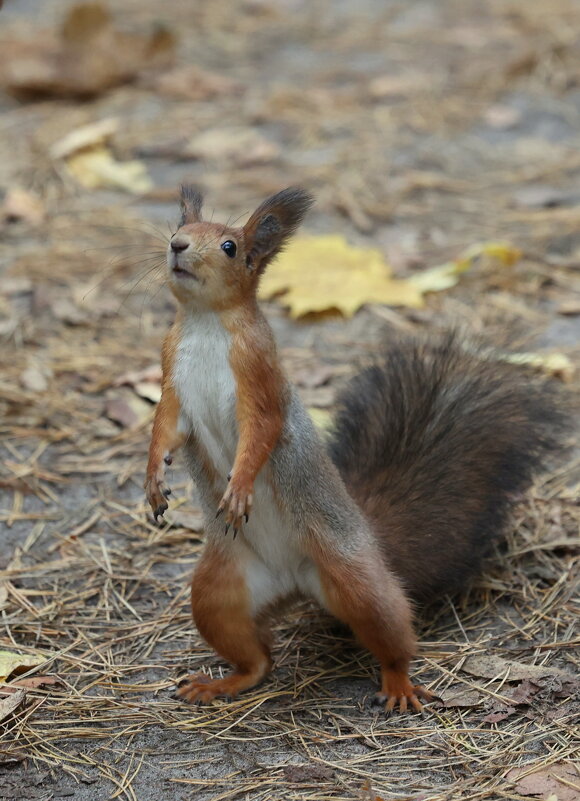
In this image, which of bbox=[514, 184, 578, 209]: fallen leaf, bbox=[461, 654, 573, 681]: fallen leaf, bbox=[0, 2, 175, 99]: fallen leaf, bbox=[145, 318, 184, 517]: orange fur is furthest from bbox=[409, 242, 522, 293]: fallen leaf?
bbox=[0, 2, 175, 99]: fallen leaf

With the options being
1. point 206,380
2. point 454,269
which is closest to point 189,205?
point 206,380

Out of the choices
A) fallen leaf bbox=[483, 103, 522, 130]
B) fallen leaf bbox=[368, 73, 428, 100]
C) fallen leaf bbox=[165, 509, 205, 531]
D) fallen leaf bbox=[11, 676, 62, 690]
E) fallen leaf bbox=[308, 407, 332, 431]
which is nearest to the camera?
fallen leaf bbox=[11, 676, 62, 690]

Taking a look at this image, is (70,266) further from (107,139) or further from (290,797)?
(290,797)

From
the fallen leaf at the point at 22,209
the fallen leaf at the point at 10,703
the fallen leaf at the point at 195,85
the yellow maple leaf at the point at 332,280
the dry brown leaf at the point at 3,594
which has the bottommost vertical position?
the dry brown leaf at the point at 3,594

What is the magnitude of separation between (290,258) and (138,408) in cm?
98

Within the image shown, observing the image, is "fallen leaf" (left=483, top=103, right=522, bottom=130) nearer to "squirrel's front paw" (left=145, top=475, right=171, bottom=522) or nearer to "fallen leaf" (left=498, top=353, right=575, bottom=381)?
"fallen leaf" (left=498, top=353, right=575, bottom=381)

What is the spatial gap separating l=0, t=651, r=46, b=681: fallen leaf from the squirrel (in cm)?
33

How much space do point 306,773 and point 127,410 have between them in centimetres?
154

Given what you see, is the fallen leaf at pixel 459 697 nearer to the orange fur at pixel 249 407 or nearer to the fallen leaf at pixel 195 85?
the orange fur at pixel 249 407

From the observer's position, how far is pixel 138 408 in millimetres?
3297

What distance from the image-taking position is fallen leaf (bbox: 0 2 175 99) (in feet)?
Result: 17.9

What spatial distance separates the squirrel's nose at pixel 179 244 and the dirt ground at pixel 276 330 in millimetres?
410

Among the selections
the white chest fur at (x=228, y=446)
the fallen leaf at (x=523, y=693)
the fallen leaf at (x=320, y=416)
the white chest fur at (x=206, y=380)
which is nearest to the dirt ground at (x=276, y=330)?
the fallen leaf at (x=523, y=693)

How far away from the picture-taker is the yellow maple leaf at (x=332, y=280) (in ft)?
12.5
